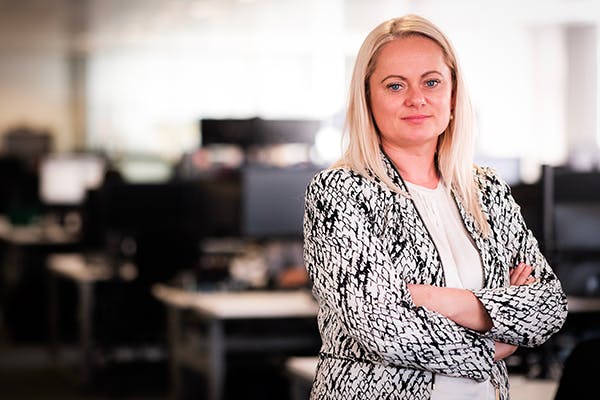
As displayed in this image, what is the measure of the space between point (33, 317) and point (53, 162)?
170 centimetres

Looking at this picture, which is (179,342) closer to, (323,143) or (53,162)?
(323,143)

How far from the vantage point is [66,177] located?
41.7ft

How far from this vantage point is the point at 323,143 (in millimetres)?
11086

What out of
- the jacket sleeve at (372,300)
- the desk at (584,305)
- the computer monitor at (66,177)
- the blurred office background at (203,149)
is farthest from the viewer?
the computer monitor at (66,177)

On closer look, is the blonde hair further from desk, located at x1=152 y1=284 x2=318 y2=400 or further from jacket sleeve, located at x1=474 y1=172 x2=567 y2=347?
desk, located at x1=152 y1=284 x2=318 y2=400

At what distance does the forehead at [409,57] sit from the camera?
254 centimetres

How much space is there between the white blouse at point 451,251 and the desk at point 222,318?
350 cm

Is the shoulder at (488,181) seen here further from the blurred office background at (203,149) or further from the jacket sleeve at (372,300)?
the blurred office background at (203,149)

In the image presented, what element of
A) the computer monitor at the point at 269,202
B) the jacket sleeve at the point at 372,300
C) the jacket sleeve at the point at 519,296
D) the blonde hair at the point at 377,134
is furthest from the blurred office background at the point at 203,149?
the jacket sleeve at the point at 372,300

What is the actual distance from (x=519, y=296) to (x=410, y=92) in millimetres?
466

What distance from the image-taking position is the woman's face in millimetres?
2520

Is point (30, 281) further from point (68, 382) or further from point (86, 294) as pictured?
point (86, 294)

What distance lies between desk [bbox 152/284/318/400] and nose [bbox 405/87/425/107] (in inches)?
142

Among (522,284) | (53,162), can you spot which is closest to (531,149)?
(53,162)
